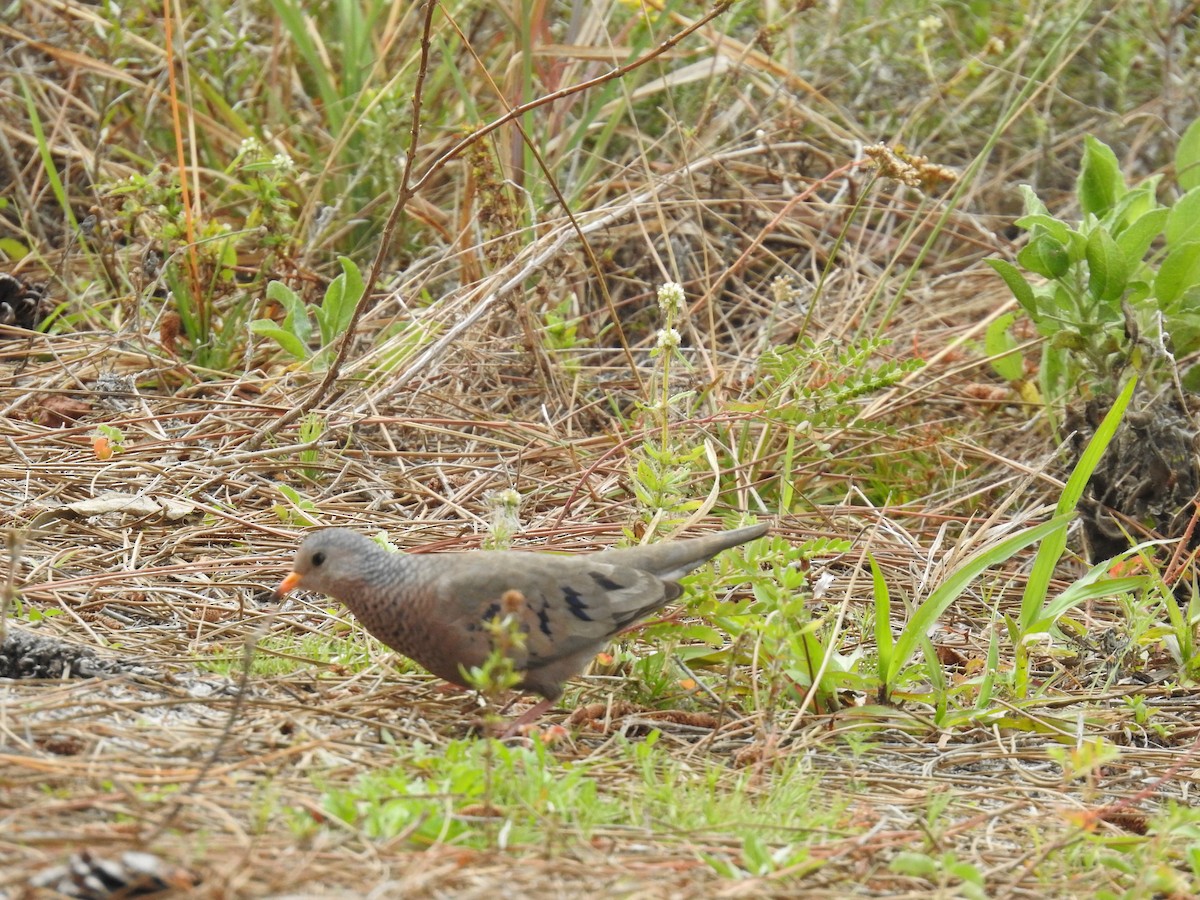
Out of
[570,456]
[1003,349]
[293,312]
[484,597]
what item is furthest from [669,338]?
[1003,349]

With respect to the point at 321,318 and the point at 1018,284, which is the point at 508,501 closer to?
the point at 321,318

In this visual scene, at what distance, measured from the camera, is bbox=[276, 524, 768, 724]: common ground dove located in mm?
3318

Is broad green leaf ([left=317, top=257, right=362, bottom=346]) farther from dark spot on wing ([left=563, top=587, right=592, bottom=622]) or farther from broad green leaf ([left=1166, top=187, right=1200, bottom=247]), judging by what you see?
broad green leaf ([left=1166, top=187, right=1200, bottom=247])

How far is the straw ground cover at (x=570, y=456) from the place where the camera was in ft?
8.95

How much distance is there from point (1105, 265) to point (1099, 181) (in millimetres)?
606

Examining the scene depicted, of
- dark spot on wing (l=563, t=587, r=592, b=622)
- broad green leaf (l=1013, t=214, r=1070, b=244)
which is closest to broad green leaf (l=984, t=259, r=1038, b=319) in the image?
broad green leaf (l=1013, t=214, r=1070, b=244)

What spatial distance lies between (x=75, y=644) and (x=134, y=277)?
279 cm

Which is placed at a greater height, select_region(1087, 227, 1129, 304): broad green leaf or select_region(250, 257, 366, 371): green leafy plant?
select_region(1087, 227, 1129, 304): broad green leaf

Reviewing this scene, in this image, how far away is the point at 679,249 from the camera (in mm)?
6641

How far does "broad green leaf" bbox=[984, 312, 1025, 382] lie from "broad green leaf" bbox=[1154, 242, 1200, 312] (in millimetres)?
693

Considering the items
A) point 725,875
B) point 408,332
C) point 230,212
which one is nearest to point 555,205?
point 408,332

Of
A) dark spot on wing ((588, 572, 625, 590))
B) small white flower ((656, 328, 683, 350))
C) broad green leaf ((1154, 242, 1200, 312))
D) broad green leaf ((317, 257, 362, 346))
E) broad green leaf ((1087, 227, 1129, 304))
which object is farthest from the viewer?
broad green leaf ((317, 257, 362, 346))

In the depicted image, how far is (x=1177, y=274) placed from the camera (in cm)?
473

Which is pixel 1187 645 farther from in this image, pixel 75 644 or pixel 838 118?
pixel 838 118
